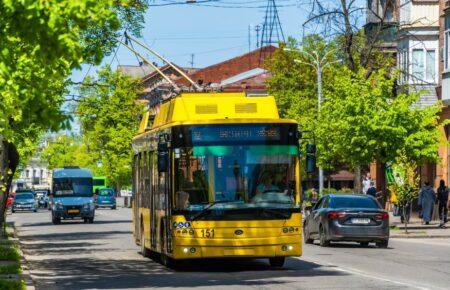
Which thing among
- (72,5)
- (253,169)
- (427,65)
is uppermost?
(427,65)

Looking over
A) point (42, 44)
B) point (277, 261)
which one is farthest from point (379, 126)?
point (42, 44)

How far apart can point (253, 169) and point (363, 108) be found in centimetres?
2352

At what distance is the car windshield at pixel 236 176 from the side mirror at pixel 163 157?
0.98 feet

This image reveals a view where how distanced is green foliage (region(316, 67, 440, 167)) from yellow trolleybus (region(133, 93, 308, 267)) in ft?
72.1

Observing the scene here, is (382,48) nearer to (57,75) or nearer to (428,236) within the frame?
(428,236)

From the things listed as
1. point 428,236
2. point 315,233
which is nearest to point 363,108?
point 428,236

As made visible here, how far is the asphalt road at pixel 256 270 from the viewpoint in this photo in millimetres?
20219

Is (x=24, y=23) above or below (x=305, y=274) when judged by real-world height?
above

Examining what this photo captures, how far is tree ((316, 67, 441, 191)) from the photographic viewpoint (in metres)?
45.6

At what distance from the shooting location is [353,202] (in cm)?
3412

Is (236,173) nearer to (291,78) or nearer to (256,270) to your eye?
(256,270)

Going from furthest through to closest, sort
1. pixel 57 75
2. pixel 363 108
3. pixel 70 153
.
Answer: pixel 70 153 < pixel 363 108 < pixel 57 75

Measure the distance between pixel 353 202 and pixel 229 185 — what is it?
11624 mm

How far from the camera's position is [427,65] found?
58.2 meters
